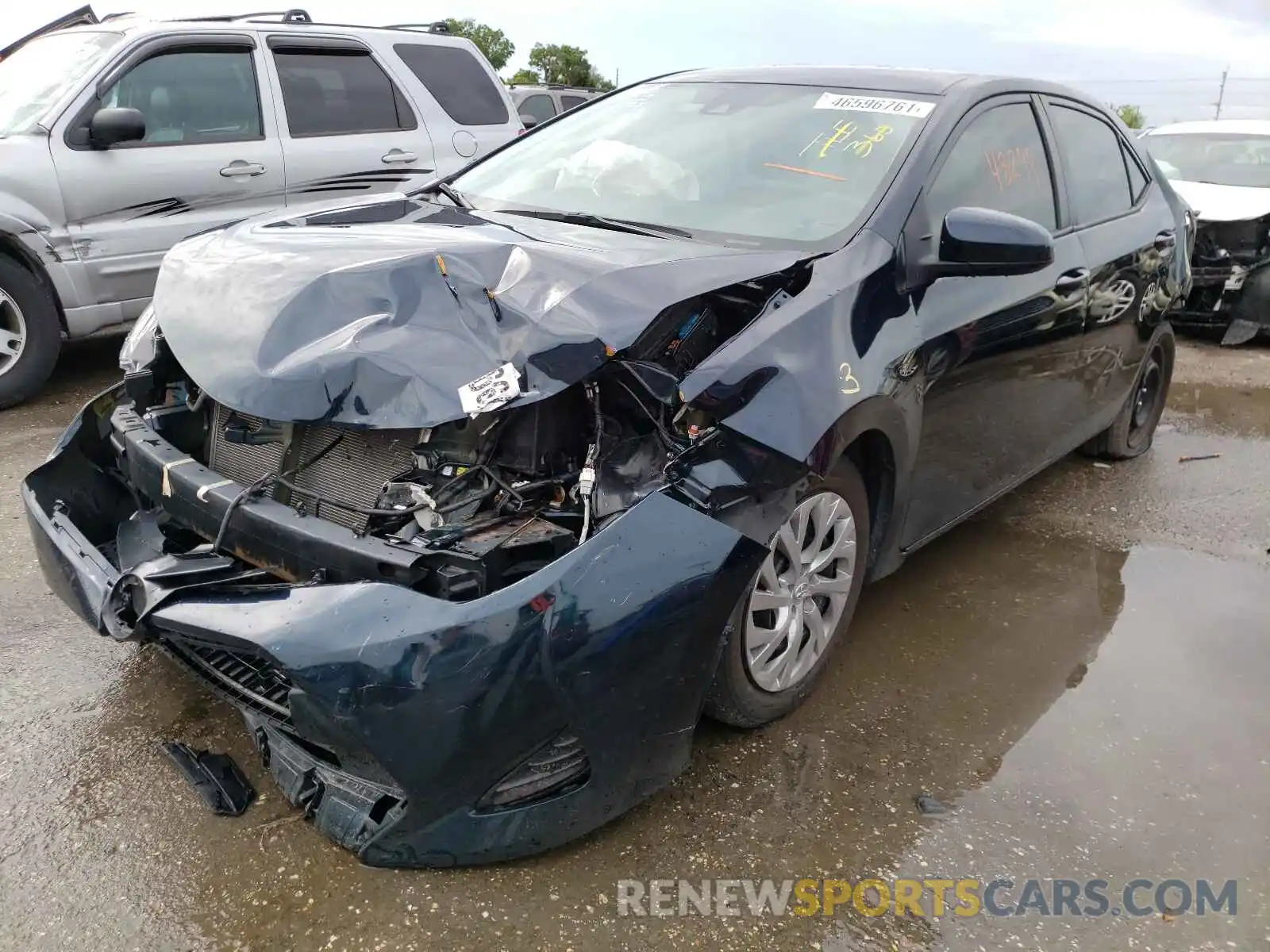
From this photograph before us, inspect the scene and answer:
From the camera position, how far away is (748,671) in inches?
98.3

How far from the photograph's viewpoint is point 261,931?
1.99 metres

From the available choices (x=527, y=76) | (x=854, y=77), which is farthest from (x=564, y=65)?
(x=854, y=77)

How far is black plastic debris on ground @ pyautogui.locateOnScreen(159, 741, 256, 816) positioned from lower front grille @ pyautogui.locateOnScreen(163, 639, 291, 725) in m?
0.23

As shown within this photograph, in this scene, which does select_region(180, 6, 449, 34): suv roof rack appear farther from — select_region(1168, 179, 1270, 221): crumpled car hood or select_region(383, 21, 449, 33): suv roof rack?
select_region(1168, 179, 1270, 221): crumpled car hood

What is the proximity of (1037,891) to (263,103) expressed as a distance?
5.85 meters

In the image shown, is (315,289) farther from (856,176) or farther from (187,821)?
(856,176)

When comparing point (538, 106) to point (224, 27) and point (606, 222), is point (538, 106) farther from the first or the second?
point (606, 222)

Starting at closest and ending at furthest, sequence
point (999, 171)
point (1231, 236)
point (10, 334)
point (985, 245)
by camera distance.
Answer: point (985, 245), point (999, 171), point (10, 334), point (1231, 236)

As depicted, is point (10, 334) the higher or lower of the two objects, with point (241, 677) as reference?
lower

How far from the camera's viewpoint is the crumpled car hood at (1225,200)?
742 centimetres

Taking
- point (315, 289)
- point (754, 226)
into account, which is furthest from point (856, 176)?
point (315, 289)

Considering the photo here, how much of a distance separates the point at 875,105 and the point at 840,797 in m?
2.19

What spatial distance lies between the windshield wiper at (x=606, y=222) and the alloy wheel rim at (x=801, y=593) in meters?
0.94

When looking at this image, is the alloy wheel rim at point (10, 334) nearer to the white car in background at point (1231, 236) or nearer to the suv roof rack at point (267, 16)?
the suv roof rack at point (267, 16)
